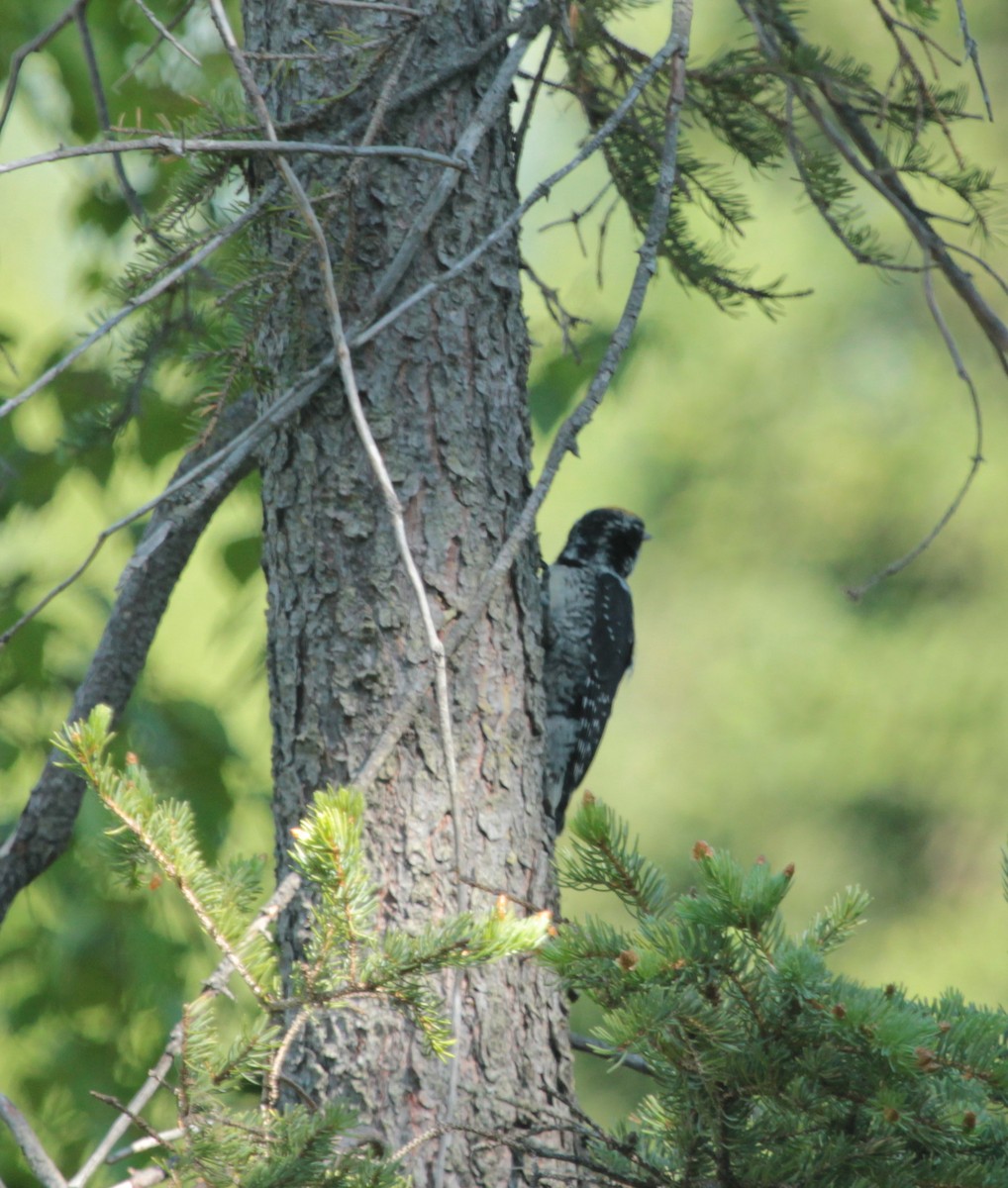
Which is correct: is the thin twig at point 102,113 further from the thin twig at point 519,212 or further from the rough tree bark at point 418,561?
the thin twig at point 519,212

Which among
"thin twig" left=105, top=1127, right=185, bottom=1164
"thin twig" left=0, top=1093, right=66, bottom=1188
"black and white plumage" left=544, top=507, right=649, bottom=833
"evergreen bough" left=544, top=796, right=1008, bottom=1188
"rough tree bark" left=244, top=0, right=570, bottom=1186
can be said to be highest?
"black and white plumage" left=544, top=507, right=649, bottom=833

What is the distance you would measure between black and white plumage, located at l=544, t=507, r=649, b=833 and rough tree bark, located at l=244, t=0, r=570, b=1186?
128 cm

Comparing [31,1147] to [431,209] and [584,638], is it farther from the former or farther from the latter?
[584,638]

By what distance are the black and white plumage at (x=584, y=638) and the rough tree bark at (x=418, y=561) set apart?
1.28 meters

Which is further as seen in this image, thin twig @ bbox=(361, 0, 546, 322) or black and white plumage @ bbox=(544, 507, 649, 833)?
black and white plumage @ bbox=(544, 507, 649, 833)

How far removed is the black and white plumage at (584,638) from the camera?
11.1ft

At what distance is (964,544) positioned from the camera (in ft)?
26.1

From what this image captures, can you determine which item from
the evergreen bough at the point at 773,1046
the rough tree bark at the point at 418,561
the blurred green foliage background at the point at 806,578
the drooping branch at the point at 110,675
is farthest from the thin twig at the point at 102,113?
the blurred green foliage background at the point at 806,578

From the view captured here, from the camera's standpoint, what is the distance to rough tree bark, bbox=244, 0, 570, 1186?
6.04 feet

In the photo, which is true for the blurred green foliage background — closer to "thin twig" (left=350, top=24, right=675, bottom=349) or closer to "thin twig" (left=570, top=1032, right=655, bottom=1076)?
"thin twig" (left=570, top=1032, right=655, bottom=1076)

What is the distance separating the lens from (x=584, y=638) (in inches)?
138

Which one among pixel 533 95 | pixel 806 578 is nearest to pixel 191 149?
pixel 533 95

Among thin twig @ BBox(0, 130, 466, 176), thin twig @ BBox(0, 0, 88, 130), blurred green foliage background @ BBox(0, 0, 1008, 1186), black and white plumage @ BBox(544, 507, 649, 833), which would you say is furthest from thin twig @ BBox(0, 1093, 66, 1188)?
blurred green foliage background @ BBox(0, 0, 1008, 1186)

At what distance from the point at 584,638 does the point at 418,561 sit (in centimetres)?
158
